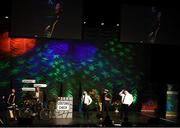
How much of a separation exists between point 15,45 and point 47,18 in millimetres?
2484

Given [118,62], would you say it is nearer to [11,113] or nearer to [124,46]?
[124,46]

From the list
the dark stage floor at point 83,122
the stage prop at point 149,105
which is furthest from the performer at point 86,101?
the stage prop at point 149,105

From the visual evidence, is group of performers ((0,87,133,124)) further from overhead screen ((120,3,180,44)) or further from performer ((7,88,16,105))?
overhead screen ((120,3,180,44))

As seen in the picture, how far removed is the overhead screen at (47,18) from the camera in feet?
22.3

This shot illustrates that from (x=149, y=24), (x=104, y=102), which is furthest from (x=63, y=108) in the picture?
(x=149, y=24)

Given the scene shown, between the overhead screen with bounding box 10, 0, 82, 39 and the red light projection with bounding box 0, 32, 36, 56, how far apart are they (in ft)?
7.29

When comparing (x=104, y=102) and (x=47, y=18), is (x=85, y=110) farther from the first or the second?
(x=47, y=18)

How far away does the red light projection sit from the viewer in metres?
8.93

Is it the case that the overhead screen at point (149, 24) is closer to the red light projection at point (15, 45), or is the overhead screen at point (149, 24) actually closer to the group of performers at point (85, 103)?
the group of performers at point (85, 103)

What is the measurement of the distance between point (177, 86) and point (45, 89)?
3.78 metres

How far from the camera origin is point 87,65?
9500 mm

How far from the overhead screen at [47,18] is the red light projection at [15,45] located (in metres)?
2.22

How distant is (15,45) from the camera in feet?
29.8

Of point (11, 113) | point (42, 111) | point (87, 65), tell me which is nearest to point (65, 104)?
point (42, 111)
